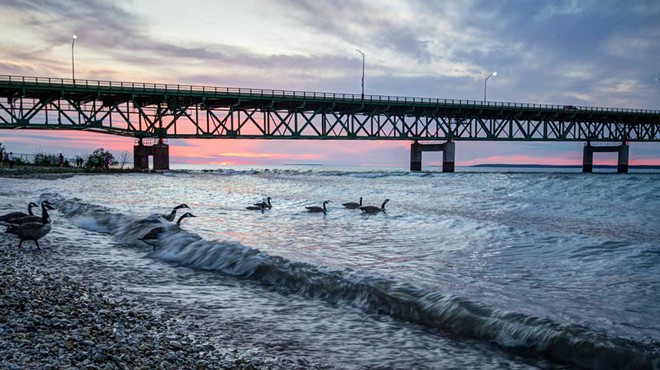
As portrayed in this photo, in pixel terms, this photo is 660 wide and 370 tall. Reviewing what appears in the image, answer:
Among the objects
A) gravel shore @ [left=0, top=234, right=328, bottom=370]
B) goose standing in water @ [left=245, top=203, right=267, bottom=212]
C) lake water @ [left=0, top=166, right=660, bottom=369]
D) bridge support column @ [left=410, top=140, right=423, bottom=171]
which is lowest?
goose standing in water @ [left=245, top=203, right=267, bottom=212]

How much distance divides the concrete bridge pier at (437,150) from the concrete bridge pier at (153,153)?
39468 millimetres

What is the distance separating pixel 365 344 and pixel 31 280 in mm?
4250

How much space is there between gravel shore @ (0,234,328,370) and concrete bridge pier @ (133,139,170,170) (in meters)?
59.2

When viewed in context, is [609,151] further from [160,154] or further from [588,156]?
[160,154]

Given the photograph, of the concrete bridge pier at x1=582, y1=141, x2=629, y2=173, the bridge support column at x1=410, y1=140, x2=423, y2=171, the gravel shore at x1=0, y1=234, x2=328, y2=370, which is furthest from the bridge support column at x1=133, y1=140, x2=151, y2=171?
the concrete bridge pier at x1=582, y1=141, x2=629, y2=173

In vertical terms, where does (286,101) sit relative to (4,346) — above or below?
above

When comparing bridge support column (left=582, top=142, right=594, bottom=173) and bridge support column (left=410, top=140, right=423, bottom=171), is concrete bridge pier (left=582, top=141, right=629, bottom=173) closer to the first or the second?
bridge support column (left=582, top=142, right=594, bottom=173)

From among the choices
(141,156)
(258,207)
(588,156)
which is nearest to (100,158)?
(141,156)

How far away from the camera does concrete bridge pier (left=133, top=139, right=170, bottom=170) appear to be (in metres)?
Answer: 61.4

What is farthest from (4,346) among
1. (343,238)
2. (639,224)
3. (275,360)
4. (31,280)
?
(639,224)

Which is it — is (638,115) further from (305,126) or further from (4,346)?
(4,346)

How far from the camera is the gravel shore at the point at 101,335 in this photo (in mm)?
3438

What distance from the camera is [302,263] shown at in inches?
295

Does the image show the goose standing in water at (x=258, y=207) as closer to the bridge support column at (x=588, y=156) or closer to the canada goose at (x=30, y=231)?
the canada goose at (x=30, y=231)
